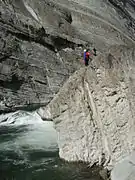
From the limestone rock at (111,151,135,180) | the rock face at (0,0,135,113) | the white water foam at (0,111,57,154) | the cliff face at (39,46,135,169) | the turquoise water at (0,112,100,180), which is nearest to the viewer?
the limestone rock at (111,151,135,180)

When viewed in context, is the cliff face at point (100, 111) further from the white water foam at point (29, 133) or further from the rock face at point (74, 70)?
the white water foam at point (29, 133)

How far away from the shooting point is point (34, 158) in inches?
377

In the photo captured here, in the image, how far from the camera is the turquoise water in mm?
7816

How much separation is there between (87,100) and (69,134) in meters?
1.09

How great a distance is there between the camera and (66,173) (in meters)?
7.80

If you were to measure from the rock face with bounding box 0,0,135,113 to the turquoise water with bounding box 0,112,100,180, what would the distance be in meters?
8.43

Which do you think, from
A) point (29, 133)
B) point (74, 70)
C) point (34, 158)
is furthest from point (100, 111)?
point (74, 70)

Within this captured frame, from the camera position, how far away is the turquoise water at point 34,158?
782 centimetres

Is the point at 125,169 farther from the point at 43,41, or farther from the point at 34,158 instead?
the point at 43,41

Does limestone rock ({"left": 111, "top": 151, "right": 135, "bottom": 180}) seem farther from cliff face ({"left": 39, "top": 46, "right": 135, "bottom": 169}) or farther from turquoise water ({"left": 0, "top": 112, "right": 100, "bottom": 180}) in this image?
turquoise water ({"left": 0, "top": 112, "right": 100, "bottom": 180})

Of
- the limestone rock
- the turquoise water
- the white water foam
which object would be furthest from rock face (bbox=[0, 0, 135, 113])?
the limestone rock

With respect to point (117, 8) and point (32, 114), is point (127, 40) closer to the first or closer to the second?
point (117, 8)

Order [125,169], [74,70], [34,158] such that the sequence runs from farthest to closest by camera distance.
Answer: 1. [74,70]
2. [34,158]
3. [125,169]

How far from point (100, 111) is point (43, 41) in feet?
67.9
